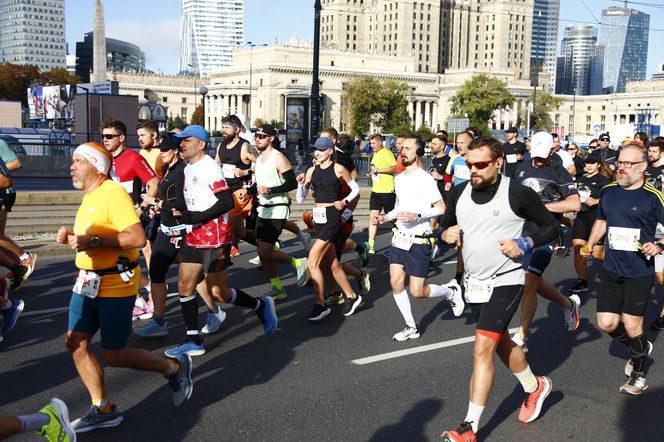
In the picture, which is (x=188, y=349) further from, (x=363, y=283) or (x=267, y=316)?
(x=363, y=283)

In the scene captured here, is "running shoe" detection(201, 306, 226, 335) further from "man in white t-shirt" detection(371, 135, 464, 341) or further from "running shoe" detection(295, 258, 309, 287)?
"running shoe" detection(295, 258, 309, 287)

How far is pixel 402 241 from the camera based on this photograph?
23.6 ft

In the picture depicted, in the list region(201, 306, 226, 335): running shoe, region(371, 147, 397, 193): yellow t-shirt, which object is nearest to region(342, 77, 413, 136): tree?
region(371, 147, 397, 193): yellow t-shirt

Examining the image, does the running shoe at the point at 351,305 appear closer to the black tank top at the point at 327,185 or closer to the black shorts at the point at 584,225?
the black tank top at the point at 327,185

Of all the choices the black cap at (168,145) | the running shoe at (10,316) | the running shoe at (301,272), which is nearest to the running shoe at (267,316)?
the black cap at (168,145)

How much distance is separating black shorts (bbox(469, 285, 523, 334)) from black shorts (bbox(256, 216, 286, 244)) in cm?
424

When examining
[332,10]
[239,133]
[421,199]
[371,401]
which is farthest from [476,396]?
A: [332,10]

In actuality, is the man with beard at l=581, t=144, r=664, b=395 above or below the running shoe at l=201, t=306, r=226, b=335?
above

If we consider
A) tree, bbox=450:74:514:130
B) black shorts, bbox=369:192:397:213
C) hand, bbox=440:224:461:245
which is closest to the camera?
hand, bbox=440:224:461:245

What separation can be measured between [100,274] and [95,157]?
2.45 feet

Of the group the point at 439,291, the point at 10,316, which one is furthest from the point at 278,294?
the point at 10,316

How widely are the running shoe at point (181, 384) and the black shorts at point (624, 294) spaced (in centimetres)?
323

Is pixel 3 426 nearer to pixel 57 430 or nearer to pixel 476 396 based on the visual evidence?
pixel 57 430

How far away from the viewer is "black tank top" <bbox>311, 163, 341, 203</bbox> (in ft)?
26.0
